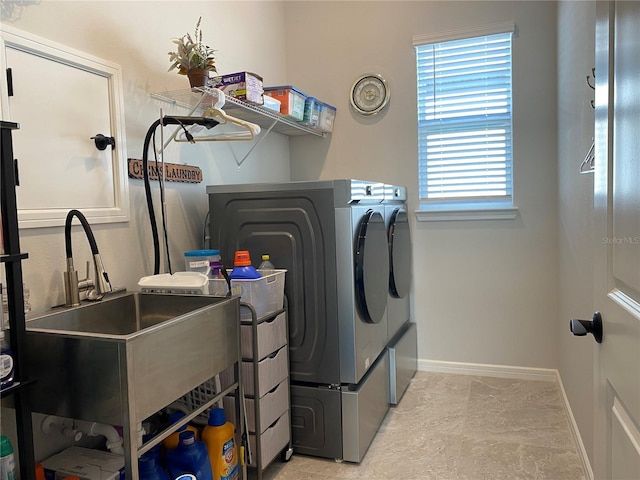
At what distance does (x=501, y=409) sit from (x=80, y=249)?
8.02ft

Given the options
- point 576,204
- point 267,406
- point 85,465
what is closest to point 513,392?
point 576,204

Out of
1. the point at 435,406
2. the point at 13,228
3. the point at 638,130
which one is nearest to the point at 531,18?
the point at 435,406

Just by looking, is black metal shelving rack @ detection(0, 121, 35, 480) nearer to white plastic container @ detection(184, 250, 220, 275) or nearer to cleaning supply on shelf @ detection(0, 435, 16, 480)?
cleaning supply on shelf @ detection(0, 435, 16, 480)

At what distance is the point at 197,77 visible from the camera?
224 cm

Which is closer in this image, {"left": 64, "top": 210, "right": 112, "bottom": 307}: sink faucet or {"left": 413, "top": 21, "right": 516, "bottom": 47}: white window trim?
{"left": 64, "top": 210, "right": 112, "bottom": 307}: sink faucet

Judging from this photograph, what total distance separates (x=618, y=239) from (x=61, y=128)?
6.00ft

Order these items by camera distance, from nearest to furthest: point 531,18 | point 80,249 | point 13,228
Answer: point 13,228 → point 80,249 → point 531,18

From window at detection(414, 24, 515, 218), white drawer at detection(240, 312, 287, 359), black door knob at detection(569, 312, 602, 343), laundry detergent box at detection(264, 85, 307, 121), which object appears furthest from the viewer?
window at detection(414, 24, 515, 218)

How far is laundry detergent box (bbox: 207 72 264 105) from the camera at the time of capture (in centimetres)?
238

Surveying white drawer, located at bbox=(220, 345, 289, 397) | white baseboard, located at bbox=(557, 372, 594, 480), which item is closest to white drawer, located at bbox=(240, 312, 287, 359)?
white drawer, located at bbox=(220, 345, 289, 397)

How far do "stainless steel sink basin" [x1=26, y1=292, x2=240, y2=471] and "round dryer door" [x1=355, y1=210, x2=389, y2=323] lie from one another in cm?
81

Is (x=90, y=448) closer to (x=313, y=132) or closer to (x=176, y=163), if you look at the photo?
(x=176, y=163)

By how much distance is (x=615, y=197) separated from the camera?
1.04m

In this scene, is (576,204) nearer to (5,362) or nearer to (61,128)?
(61,128)
